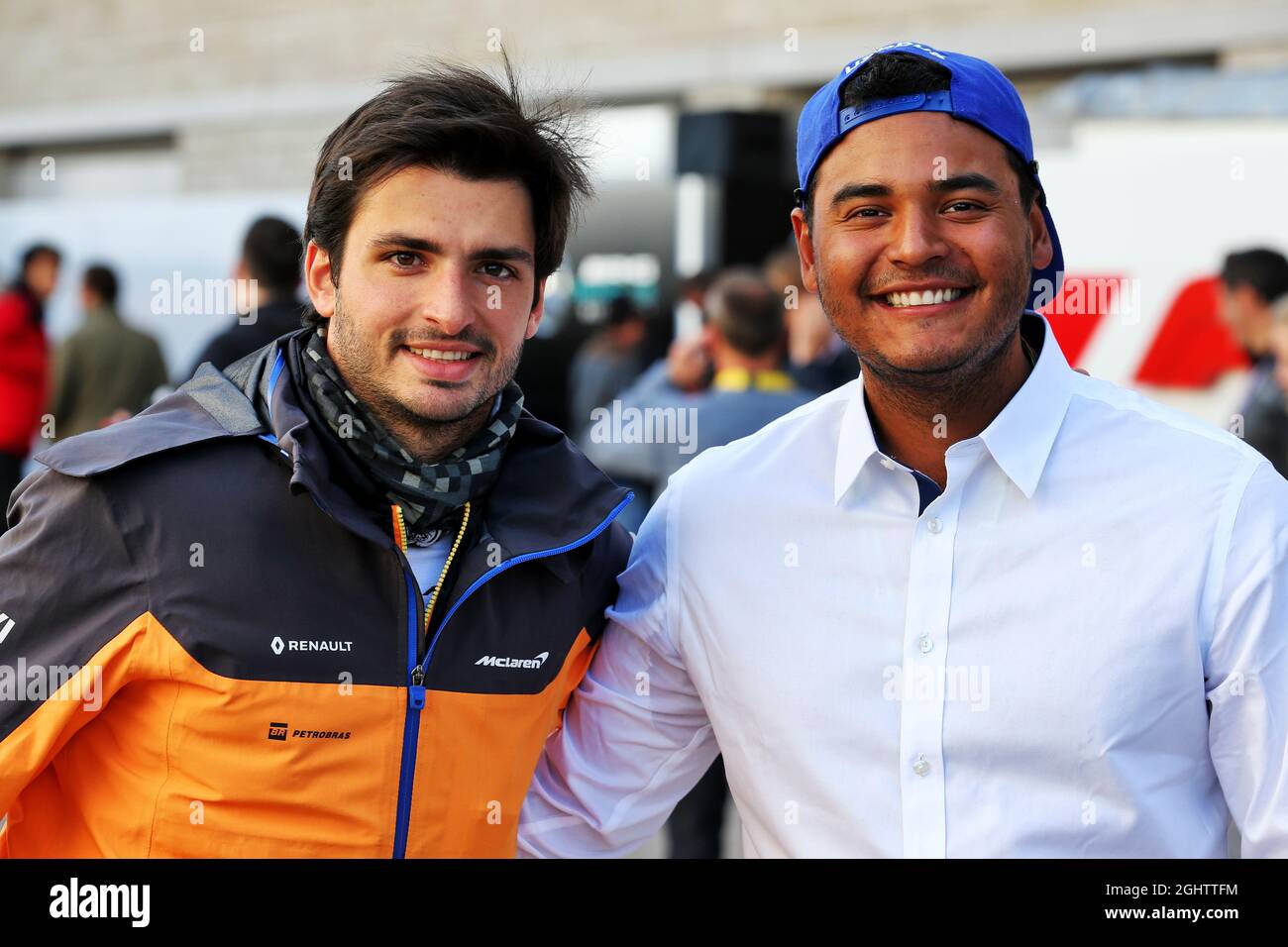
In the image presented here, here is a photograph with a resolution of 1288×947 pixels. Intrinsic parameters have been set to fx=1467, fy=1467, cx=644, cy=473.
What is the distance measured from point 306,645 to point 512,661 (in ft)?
1.12

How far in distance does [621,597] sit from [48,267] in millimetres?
7151

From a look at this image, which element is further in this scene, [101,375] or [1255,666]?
[101,375]

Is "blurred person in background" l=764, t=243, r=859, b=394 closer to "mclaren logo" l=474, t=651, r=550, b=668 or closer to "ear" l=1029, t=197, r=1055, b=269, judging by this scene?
"ear" l=1029, t=197, r=1055, b=269

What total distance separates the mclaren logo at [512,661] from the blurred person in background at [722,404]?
2.68 metres

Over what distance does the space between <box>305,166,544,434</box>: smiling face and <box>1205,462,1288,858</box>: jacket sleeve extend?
1.20 metres

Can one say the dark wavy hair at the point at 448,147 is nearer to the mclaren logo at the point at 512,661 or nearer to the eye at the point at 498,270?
the eye at the point at 498,270

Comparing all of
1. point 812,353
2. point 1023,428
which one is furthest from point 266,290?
point 1023,428

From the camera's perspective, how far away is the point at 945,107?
236 cm

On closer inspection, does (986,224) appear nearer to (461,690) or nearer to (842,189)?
(842,189)

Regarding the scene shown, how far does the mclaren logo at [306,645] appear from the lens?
224cm

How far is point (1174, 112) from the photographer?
25.8ft

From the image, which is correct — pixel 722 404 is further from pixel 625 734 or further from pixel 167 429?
pixel 167 429

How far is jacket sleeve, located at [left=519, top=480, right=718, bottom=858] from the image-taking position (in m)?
2.62

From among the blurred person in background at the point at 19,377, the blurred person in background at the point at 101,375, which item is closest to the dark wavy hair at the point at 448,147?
the blurred person in background at the point at 101,375
